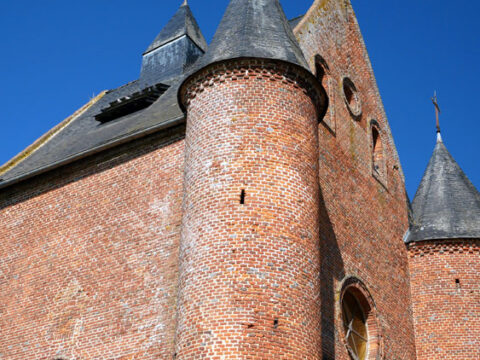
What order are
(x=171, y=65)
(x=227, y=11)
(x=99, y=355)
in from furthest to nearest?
(x=171, y=65) → (x=227, y=11) → (x=99, y=355)

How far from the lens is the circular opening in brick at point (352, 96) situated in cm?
1900

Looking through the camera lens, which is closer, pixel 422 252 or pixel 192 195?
pixel 192 195

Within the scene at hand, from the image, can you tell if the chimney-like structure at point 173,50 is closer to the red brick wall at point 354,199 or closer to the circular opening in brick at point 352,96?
the red brick wall at point 354,199

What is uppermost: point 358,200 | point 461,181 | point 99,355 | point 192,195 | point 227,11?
point 227,11

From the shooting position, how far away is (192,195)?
1339cm

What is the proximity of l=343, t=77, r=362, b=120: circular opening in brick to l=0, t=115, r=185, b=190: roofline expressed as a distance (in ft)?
18.4

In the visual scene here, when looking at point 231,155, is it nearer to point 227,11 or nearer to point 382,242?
point 227,11

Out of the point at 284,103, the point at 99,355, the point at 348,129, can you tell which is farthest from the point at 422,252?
the point at 99,355

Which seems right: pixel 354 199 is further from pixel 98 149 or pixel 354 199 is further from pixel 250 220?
pixel 98 149

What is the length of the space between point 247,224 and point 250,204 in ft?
1.37

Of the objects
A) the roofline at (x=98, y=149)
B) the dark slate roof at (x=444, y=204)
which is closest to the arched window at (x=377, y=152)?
the dark slate roof at (x=444, y=204)

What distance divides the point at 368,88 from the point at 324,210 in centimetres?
604

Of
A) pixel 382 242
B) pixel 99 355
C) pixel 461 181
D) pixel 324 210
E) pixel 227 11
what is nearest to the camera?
pixel 99 355

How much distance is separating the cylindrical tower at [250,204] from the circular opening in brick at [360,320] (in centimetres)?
292
